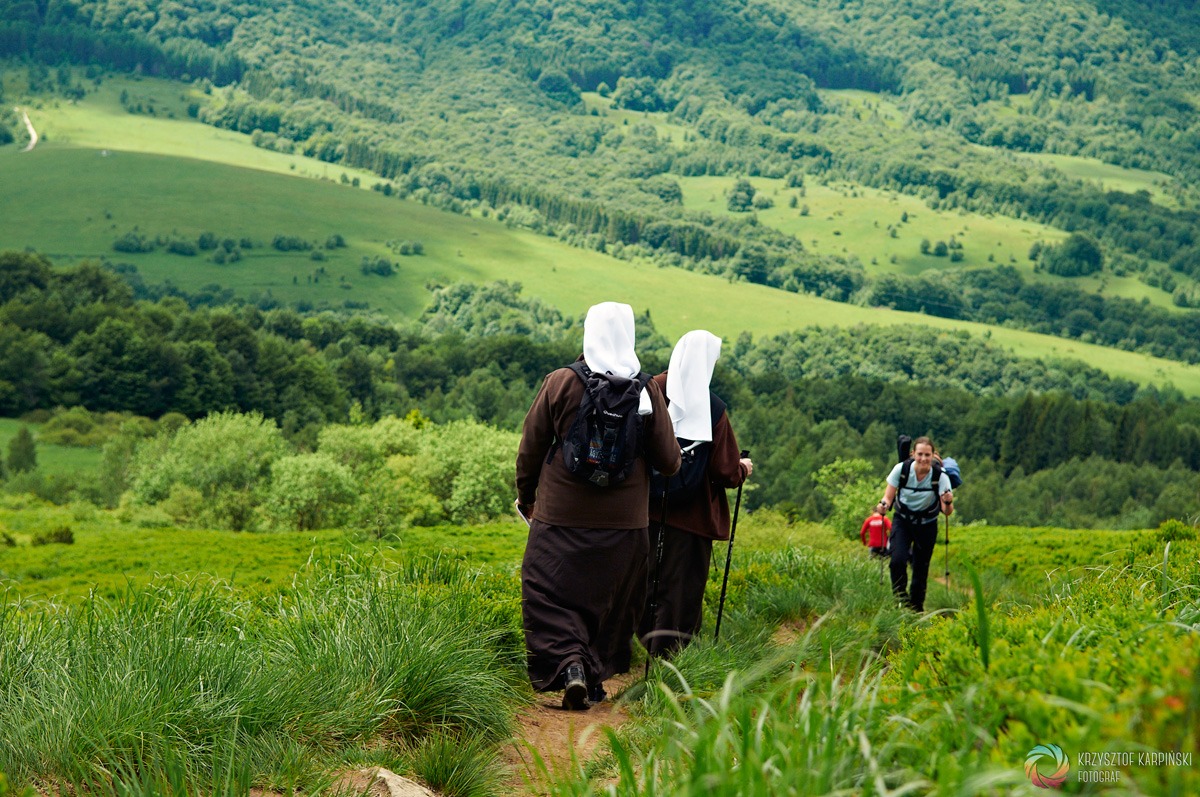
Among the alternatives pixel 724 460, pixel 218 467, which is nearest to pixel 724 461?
pixel 724 460

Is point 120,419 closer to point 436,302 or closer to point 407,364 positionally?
point 407,364

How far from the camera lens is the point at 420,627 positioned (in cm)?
582

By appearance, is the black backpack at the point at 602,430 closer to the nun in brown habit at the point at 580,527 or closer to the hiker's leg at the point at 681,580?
the nun in brown habit at the point at 580,527

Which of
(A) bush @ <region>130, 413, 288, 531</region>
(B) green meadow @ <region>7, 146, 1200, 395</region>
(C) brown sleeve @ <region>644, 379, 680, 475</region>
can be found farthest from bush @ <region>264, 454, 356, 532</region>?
(B) green meadow @ <region>7, 146, 1200, 395</region>

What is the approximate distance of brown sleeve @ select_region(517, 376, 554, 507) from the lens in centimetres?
648

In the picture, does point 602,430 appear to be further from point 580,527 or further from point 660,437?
point 580,527

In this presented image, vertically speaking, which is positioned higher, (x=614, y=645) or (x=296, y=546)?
(x=614, y=645)

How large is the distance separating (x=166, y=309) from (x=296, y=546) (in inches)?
3575

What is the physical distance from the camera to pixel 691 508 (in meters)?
7.39

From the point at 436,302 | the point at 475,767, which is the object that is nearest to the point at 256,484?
the point at 475,767

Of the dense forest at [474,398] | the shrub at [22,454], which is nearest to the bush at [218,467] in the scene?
the dense forest at [474,398]

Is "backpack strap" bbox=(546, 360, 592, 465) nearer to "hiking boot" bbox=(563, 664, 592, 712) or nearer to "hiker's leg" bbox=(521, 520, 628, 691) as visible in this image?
"hiker's leg" bbox=(521, 520, 628, 691)

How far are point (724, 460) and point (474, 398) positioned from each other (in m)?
95.9

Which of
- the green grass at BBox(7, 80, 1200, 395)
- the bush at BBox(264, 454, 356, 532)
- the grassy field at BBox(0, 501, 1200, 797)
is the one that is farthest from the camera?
the green grass at BBox(7, 80, 1200, 395)
